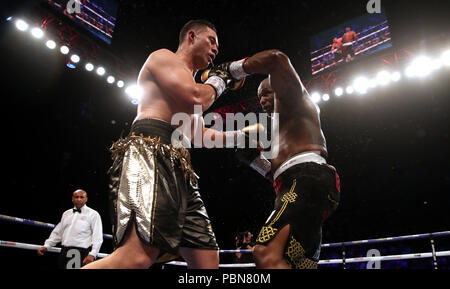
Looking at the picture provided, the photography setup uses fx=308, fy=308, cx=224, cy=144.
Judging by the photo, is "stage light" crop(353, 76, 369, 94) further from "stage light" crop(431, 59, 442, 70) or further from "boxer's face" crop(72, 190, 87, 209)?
"boxer's face" crop(72, 190, 87, 209)

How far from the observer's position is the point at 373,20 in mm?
5316

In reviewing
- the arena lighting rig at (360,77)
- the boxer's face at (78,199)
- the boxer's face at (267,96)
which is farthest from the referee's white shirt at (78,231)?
the boxer's face at (267,96)

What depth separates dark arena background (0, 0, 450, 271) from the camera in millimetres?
5125

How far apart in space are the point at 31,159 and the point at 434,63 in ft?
23.8

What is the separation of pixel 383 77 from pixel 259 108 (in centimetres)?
240

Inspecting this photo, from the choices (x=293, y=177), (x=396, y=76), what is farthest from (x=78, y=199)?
(x=396, y=76)

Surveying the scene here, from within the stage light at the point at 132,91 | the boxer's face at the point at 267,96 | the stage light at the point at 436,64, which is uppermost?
the stage light at the point at 132,91

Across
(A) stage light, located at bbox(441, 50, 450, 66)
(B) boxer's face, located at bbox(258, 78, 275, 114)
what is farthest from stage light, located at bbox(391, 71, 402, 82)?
(B) boxer's face, located at bbox(258, 78, 275, 114)

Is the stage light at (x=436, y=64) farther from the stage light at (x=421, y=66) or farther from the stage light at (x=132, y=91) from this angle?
the stage light at (x=132, y=91)

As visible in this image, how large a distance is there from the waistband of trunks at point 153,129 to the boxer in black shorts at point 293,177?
613 millimetres

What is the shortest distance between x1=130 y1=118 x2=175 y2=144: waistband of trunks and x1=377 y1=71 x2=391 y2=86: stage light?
4812mm

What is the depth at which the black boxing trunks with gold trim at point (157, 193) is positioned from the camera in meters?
1.17

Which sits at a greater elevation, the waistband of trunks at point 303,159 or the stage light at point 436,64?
the stage light at point 436,64

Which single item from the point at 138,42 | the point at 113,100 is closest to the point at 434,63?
the point at 138,42
